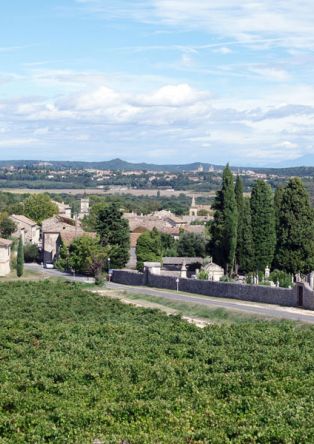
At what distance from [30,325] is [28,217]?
294 ft

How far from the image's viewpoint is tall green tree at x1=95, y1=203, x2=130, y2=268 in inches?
2768

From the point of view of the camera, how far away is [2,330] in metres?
32.8

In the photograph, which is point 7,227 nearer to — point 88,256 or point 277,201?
point 88,256

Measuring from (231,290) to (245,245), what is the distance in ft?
36.5

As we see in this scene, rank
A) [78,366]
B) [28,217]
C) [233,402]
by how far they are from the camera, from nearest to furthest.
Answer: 1. [233,402]
2. [78,366]
3. [28,217]

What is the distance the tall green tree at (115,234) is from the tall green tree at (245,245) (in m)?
13.5

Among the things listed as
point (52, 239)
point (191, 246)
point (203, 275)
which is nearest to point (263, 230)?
point (203, 275)

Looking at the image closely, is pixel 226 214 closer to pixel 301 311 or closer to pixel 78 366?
pixel 301 311

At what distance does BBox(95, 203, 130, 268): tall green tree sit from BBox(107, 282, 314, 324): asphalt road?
625 inches

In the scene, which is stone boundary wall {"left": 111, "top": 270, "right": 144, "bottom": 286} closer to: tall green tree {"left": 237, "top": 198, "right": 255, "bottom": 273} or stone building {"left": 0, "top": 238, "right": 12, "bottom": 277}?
tall green tree {"left": 237, "top": 198, "right": 255, "bottom": 273}

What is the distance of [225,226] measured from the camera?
58406 mm

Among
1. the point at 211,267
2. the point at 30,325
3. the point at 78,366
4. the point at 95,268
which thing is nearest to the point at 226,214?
the point at 211,267

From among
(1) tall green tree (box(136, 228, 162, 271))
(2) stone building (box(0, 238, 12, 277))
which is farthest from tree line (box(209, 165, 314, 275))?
(2) stone building (box(0, 238, 12, 277))

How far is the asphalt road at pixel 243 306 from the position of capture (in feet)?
127
